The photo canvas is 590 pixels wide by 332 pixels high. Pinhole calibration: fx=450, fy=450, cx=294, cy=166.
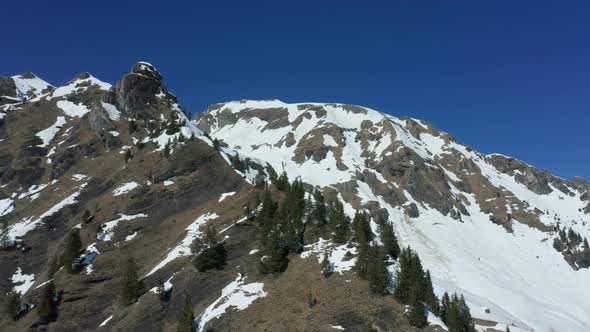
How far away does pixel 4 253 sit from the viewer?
103 meters

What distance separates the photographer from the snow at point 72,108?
18150 cm

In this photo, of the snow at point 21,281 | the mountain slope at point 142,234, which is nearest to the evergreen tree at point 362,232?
the mountain slope at point 142,234

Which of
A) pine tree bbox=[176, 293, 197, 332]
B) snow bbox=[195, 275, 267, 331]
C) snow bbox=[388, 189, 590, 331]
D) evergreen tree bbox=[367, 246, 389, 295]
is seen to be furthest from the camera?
snow bbox=[388, 189, 590, 331]

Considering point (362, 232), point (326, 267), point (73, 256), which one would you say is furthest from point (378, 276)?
point (73, 256)

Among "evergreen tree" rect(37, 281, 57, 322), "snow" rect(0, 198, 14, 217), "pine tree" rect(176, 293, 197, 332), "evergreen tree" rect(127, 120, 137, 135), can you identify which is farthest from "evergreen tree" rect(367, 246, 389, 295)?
"snow" rect(0, 198, 14, 217)

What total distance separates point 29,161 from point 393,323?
14831cm

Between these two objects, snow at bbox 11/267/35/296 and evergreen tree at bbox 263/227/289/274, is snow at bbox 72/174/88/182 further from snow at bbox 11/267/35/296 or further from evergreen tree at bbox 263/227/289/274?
evergreen tree at bbox 263/227/289/274

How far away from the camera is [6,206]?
443 feet

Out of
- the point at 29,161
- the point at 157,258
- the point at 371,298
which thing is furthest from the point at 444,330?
the point at 29,161

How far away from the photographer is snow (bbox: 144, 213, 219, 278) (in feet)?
251

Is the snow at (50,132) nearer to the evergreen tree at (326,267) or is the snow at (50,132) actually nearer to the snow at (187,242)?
the snow at (187,242)

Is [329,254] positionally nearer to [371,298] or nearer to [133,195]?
[371,298]

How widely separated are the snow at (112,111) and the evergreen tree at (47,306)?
86.6 meters

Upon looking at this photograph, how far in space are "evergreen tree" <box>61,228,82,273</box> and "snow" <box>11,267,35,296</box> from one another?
2013 cm
